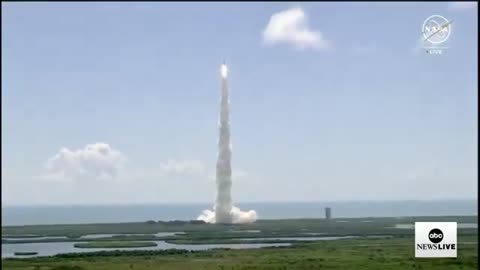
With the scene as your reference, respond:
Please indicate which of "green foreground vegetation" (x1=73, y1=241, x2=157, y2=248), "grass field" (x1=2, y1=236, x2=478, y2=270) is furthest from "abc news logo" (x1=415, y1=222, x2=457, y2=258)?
"green foreground vegetation" (x1=73, y1=241, x2=157, y2=248)

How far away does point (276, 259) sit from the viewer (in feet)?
253

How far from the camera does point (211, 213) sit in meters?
151

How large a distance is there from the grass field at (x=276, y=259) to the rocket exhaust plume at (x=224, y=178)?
92.4 feet

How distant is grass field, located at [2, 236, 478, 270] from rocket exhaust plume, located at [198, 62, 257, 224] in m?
28.2

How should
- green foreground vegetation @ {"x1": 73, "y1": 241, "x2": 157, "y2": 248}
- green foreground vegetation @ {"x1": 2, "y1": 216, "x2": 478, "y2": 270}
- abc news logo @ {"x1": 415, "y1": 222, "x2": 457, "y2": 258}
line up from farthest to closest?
green foreground vegetation @ {"x1": 73, "y1": 241, "x2": 157, "y2": 248} → green foreground vegetation @ {"x1": 2, "y1": 216, "x2": 478, "y2": 270} → abc news logo @ {"x1": 415, "y1": 222, "x2": 457, "y2": 258}

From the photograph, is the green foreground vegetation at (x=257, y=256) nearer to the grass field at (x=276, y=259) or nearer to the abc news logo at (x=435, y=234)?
the grass field at (x=276, y=259)

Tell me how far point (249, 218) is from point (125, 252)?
65.2m

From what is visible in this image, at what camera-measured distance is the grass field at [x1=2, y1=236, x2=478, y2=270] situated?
2753 inches

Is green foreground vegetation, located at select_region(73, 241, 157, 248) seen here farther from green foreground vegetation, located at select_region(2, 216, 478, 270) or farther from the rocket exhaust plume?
the rocket exhaust plume

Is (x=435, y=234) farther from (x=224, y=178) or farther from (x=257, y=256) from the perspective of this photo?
(x=224, y=178)

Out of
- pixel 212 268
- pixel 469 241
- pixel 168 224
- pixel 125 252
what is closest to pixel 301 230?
pixel 168 224

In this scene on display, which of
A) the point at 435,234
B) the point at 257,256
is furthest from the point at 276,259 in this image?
the point at 435,234

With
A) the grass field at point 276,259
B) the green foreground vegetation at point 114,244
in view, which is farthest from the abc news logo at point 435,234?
the green foreground vegetation at point 114,244

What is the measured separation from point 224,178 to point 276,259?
4743cm
